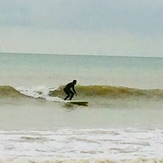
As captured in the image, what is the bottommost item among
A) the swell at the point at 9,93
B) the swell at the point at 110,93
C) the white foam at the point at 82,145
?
the white foam at the point at 82,145

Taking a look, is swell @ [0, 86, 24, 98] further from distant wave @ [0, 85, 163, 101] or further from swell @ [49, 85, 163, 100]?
swell @ [49, 85, 163, 100]

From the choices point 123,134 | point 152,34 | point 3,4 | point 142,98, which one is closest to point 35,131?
point 123,134

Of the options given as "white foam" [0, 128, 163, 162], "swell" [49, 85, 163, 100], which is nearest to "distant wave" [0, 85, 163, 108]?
"swell" [49, 85, 163, 100]

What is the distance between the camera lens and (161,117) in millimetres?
12766

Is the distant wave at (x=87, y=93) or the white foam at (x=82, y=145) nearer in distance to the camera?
the white foam at (x=82, y=145)

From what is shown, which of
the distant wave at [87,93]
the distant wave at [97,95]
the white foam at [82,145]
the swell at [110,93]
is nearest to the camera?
the white foam at [82,145]

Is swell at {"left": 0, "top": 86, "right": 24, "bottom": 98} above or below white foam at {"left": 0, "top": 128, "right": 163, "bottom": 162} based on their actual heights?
above

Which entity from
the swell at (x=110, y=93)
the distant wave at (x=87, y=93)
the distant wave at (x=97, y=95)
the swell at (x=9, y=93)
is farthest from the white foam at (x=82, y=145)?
the swell at (x=110, y=93)

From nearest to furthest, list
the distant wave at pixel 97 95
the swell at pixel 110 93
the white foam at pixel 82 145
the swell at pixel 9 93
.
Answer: the white foam at pixel 82 145, the distant wave at pixel 97 95, the swell at pixel 9 93, the swell at pixel 110 93

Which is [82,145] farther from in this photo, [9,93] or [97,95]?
[97,95]

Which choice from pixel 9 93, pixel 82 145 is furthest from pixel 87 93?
pixel 82 145

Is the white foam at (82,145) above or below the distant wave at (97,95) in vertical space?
below

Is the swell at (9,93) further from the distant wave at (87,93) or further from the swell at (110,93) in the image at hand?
the swell at (110,93)

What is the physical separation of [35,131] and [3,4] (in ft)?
91.8
